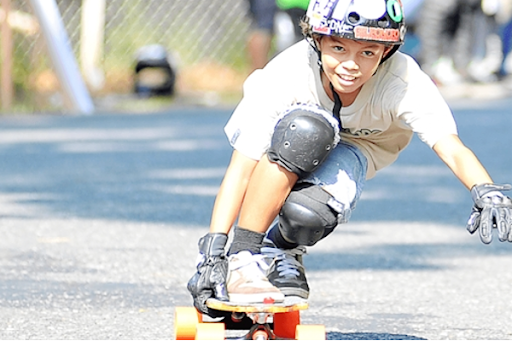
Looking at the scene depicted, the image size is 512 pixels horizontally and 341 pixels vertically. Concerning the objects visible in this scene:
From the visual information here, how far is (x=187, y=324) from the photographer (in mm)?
3070

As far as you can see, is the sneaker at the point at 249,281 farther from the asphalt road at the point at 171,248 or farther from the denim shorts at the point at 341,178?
the asphalt road at the point at 171,248

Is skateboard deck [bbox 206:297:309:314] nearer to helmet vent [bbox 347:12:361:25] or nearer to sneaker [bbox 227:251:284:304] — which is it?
sneaker [bbox 227:251:284:304]

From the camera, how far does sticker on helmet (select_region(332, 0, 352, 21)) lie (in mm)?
3115

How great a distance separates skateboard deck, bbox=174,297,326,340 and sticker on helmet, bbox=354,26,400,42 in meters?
0.76

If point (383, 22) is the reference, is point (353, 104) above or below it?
below

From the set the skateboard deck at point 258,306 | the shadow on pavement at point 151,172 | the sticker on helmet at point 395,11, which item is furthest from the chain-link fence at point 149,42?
the skateboard deck at point 258,306

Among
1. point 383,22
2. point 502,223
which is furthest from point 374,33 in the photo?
point 502,223

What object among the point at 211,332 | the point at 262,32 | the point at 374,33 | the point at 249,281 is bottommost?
the point at 211,332

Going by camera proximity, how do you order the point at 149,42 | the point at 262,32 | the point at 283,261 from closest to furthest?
the point at 283,261 → the point at 262,32 → the point at 149,42

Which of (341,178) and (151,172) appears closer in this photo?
(341,178)

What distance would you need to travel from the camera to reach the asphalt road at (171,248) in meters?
3.58

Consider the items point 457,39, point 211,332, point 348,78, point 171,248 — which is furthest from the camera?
point 457,39

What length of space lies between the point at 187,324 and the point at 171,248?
1711 millimetres

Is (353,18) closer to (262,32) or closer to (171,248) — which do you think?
(171,248)
